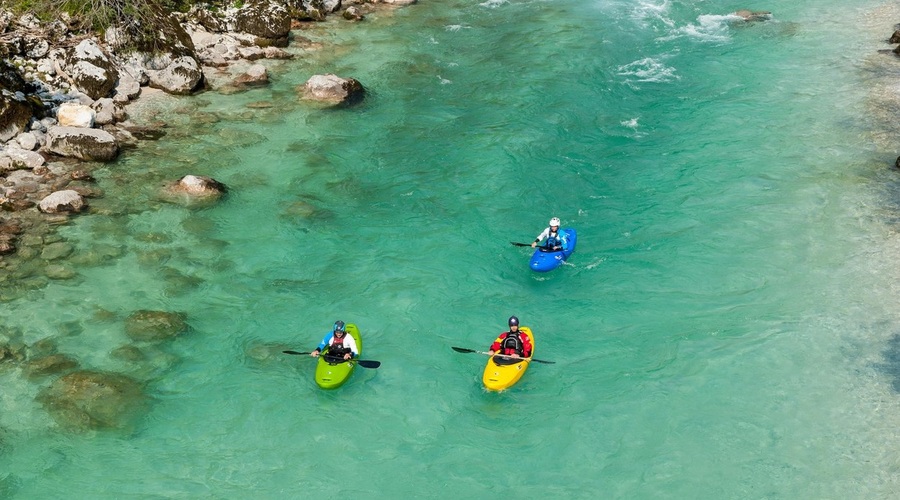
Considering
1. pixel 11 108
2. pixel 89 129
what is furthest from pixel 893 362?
pixel 11 108

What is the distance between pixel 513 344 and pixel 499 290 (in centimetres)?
271

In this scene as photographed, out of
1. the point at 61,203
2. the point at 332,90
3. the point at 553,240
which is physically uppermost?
the point at 332,90

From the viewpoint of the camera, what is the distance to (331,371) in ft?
44.5

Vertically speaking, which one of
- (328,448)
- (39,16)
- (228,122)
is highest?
(39,16)

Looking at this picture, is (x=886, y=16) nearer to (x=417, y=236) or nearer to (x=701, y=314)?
(x=701, y=314)

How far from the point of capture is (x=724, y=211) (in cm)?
1848

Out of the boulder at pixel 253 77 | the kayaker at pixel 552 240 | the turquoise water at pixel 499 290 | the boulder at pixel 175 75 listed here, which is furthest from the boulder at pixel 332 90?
the kayaker at pixel 552 240

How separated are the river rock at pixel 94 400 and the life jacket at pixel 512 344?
21.6ft

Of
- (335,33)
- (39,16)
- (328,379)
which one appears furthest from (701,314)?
(39,16)

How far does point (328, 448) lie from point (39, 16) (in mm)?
17821

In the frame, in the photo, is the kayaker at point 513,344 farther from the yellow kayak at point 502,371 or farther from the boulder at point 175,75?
the boulder at point 175,75

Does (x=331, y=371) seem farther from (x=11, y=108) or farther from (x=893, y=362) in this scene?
(x=11, y=108)

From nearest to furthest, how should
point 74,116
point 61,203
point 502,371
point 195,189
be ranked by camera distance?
point 502,371 → point 61,203 → point 195,189 → point 74,116

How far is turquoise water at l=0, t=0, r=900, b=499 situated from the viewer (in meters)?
12.5
